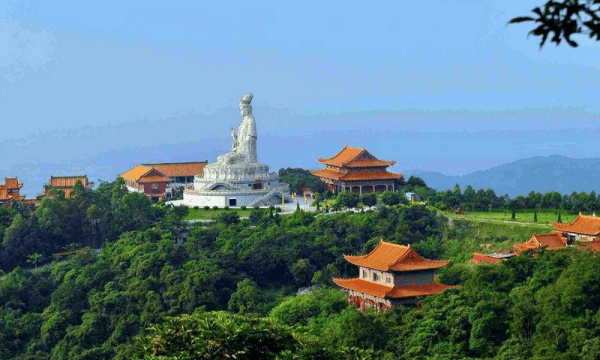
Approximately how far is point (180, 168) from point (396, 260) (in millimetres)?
24727

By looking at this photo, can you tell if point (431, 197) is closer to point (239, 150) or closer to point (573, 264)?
point (239, 150)

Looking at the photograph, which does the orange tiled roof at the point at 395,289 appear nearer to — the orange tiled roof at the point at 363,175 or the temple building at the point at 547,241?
the temple building at the point at 547,241

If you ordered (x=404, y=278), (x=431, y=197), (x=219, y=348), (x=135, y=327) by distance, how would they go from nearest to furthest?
(x=219, y=348)
(x=404, y=278)
(x=135, y=327)
(x=431, y=197)

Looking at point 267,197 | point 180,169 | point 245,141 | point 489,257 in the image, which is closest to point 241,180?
point 267,197

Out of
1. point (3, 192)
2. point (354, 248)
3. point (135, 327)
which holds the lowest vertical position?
point (135, 327)

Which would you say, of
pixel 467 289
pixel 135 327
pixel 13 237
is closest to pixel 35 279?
pixel 13 237

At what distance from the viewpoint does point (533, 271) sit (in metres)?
28.8

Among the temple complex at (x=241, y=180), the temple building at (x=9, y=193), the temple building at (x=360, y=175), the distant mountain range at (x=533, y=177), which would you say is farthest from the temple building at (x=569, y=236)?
the distant mountain range at (x=533, y=177)

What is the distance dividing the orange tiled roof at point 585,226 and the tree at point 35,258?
2071 cm

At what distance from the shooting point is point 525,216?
40375 mm

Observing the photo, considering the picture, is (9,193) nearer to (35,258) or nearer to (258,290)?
(35,258)

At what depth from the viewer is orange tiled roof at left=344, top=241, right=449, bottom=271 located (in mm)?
31359

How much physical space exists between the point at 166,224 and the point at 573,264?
19444 mm

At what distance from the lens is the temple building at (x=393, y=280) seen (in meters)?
30.8
